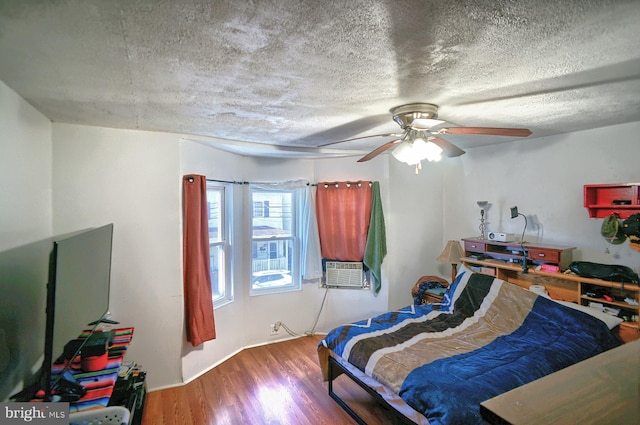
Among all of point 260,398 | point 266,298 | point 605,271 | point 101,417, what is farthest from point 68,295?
point 605,271

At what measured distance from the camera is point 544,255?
2883 millimetres

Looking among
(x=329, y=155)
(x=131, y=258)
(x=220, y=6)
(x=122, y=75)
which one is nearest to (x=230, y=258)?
(x=131, y=258)

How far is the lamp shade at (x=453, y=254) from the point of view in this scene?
3658 millimetres

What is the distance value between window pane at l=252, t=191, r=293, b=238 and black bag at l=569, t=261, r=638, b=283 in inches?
118

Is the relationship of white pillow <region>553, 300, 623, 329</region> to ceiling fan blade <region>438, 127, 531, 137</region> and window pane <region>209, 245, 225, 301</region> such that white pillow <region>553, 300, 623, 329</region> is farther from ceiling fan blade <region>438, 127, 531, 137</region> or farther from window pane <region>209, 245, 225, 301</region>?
window pane <region>209, 245, 225, 301</region>

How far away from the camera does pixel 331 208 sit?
392 cm

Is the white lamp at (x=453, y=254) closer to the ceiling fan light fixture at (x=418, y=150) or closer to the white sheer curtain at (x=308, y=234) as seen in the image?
the white sheer curtain at (x=308, y=234)

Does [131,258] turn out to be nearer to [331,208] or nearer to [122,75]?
[122,75]

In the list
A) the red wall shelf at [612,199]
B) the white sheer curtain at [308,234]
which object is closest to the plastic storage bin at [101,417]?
the white sheer curtain at [308,234]

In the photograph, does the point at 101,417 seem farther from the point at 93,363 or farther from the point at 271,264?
the point at 271,264

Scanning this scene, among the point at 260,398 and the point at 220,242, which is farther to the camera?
the point at 220,242

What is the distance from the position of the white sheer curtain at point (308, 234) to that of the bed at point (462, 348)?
1.30 meters

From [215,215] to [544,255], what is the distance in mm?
3380

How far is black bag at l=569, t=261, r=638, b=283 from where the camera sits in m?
2.43
